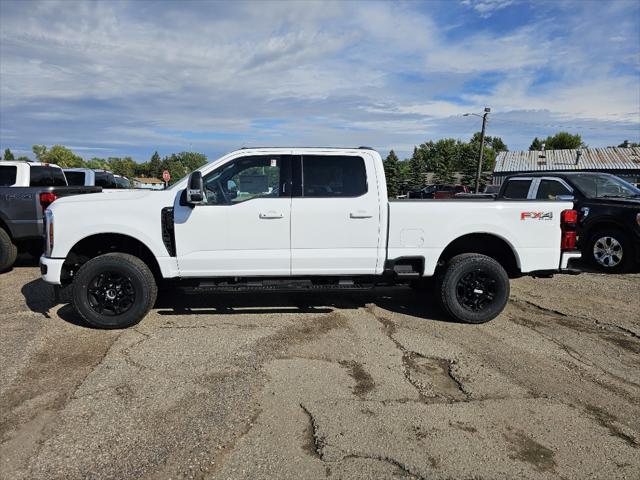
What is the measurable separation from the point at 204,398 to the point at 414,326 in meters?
2.69

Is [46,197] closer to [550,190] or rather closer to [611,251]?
[550,190]

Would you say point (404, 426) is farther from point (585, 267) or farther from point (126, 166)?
point (126, 166)

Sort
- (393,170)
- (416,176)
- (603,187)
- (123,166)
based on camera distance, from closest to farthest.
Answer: (603,187)
(393,170)
(416,176)
(123,166)

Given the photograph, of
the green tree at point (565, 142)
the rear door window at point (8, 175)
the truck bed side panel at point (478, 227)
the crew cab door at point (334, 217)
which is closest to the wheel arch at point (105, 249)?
the crew cab door at point (334, 217)

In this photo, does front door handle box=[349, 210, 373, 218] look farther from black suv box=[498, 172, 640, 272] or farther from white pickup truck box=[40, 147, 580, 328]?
black suv box=[498, 172, 640, 272]

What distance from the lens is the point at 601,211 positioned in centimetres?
858

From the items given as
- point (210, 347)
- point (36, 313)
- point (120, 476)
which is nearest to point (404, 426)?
point (120, 476)

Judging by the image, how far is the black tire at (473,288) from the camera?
5375 millimetres

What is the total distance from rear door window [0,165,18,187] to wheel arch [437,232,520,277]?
7.36m

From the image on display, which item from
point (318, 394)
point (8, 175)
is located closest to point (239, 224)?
point (318, 394)

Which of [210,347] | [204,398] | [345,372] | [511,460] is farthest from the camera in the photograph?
[210,347]

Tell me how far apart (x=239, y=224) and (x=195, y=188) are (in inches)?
24.7

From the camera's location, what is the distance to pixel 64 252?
16.6 feet

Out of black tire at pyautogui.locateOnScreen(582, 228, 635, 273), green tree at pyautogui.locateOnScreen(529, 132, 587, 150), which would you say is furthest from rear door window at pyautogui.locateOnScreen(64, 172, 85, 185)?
green tree at pyautogui.locateOnScreen(529, 132, 587, 150)
